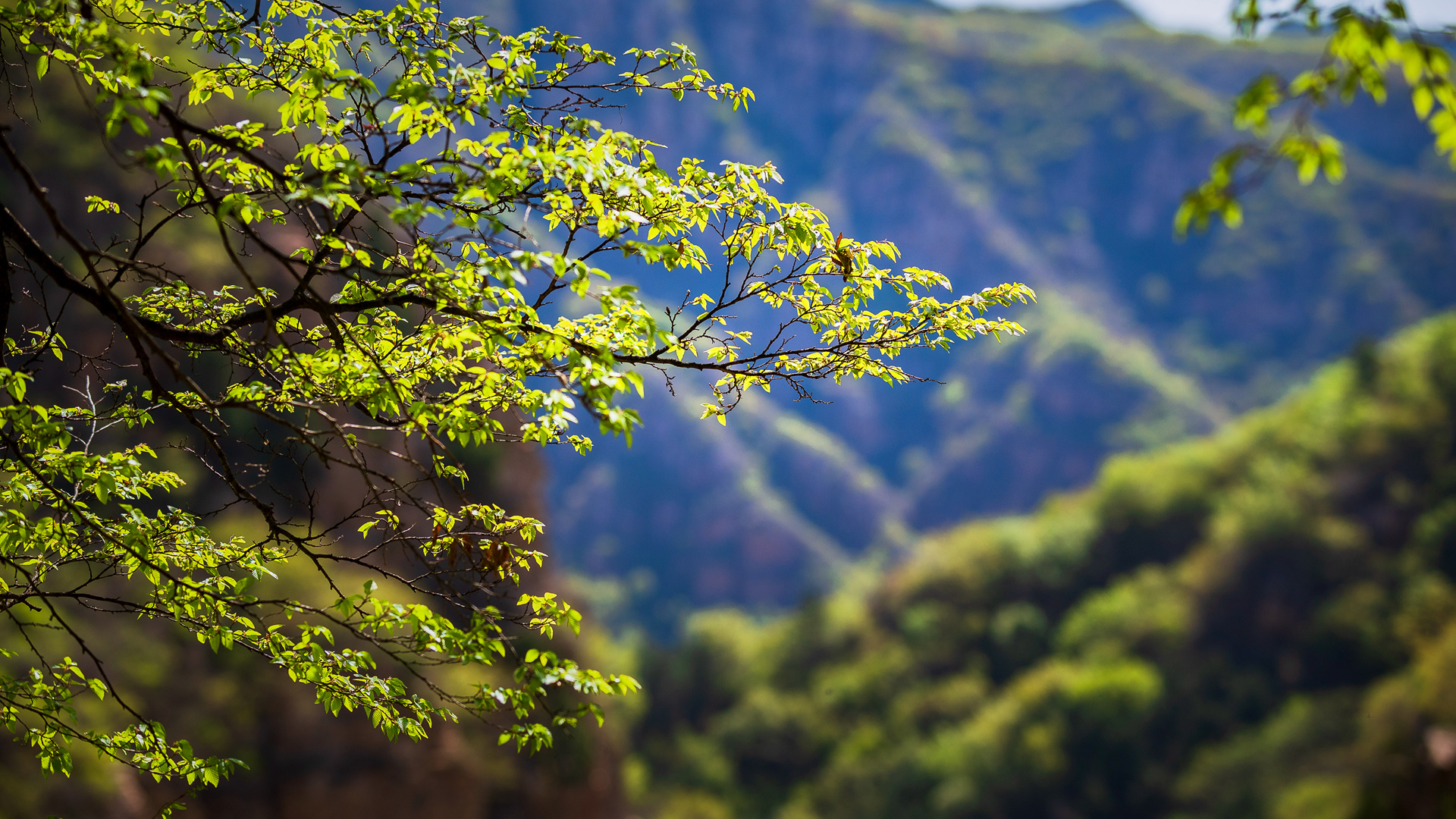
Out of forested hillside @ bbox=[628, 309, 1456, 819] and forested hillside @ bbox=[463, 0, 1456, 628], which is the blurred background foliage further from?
forested hillside @ bbox=[463, 0, 1456, 628]

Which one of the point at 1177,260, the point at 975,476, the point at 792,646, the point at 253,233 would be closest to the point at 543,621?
the point at 253,233

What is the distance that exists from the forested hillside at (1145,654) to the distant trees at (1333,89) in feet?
133

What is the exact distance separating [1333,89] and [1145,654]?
64.0m

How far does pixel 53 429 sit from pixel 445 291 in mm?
2325

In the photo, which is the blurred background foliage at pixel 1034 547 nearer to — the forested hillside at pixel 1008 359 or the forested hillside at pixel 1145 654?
the forested hillside at pixel 1145 654

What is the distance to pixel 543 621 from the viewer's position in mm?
5344

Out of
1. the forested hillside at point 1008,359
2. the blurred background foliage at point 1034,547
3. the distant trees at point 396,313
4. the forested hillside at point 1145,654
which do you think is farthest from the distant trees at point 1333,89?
the forested hillside at point 1008,359

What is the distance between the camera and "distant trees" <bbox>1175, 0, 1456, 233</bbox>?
9.43ft

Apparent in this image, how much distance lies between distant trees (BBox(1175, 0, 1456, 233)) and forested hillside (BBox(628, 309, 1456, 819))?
40.5 meters

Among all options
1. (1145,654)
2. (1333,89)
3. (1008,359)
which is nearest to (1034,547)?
(1145,654)

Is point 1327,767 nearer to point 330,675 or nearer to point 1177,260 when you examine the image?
point 330,675

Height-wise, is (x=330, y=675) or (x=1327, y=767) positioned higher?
Answer: (x=1327, y=767)

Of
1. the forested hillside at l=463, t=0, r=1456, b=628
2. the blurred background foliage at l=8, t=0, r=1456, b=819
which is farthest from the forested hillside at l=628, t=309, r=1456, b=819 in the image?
the forested hillside at l=463, t=0, r=1456, b=628

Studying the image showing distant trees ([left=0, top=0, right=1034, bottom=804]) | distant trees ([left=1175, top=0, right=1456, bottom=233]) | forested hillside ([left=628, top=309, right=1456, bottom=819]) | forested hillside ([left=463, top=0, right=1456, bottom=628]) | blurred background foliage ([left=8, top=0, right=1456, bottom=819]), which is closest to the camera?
distant trees ([left=1175, top=0, right=1456, bottom=233])
